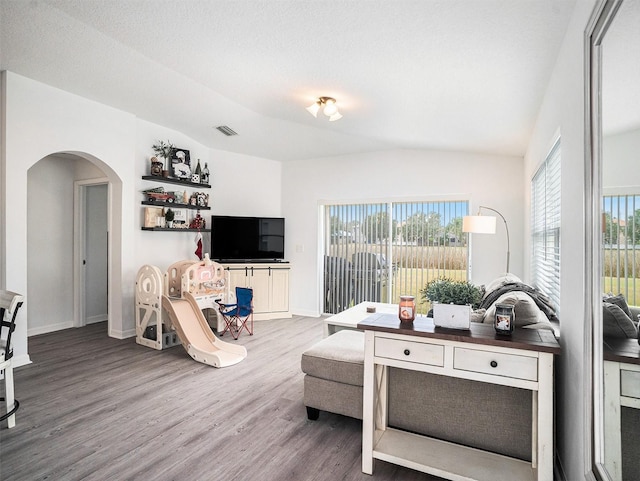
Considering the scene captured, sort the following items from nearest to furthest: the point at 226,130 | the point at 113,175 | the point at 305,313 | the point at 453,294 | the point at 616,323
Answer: the point at 616,323 < the point at 453,294 < the point at 113,175 < the point at 226,130 < the point at 305,313

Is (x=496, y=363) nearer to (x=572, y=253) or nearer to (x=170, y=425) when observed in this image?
(x=572, y=253)

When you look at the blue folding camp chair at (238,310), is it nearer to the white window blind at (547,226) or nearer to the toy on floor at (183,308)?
the toy on floor at (183,308)

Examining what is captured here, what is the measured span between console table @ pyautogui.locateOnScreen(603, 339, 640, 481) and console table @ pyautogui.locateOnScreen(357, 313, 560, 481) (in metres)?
0.42

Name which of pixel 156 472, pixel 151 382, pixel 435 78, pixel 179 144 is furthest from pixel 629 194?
pixel 179 144

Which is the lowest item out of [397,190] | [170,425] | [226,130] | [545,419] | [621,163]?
[170,425]

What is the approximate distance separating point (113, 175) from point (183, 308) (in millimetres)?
1980

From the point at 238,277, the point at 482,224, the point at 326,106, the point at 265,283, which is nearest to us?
the point at 326,106

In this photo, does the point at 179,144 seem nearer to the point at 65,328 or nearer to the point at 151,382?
the point at 65,328

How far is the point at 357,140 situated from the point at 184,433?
4100mm

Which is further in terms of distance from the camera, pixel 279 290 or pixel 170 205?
pixel 279 290

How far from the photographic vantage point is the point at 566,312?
6.09 ft

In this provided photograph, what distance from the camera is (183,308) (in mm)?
4219

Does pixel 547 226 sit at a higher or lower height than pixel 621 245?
higher

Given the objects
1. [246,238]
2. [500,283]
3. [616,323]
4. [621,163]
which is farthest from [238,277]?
[621,163]
